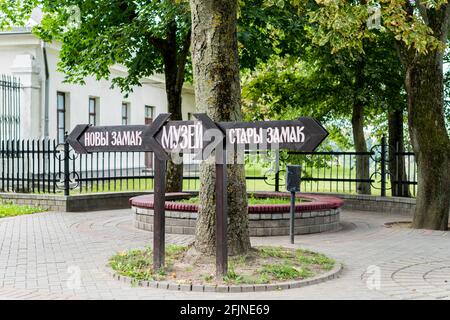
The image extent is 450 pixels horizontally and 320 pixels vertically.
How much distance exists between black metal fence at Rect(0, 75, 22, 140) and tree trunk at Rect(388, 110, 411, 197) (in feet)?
37.1

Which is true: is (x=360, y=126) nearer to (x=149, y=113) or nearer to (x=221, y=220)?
(x=221, y=220)

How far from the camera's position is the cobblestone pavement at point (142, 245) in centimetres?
645

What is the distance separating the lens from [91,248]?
943cm

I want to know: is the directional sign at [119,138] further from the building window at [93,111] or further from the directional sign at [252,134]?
the building window at [93,111]

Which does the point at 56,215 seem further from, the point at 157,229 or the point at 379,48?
the point at 379,48

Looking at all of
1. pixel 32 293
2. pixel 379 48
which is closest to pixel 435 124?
pixel 379 48

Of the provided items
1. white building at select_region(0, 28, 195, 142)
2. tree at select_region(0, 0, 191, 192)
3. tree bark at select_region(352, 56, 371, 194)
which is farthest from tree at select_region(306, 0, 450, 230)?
white building at select_region(0, 28, 195, 142)

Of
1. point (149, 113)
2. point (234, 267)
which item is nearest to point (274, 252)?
point (234, 267)

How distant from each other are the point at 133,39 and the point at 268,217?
22.0ft

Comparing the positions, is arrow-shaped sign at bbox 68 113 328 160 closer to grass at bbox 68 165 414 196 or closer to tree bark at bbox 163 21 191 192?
tree bark at bbox 163 21 191 192

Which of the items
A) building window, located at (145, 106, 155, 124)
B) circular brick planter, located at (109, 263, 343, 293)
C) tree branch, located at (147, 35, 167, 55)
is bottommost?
circular brick planter, located at (109, 263, 343, 293)

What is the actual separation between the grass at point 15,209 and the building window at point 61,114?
361 inches

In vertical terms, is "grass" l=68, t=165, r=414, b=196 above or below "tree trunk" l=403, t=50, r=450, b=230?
below

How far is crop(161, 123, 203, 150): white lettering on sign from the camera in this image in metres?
6.89
